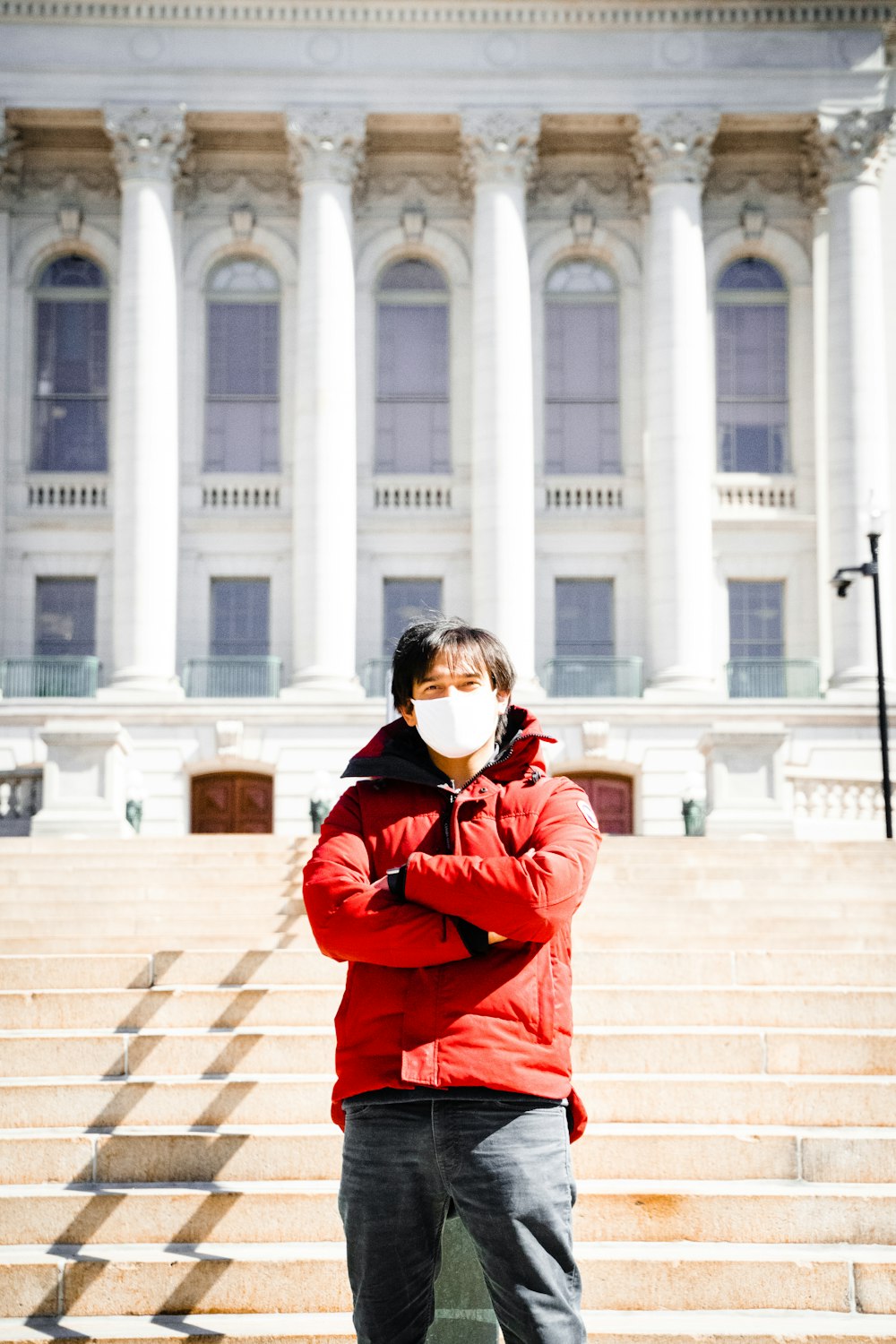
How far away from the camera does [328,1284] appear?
7.05m

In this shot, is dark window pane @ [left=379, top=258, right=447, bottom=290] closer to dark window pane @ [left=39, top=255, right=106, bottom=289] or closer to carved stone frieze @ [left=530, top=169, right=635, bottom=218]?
carved stone frieze @ [left=530, top=169, right=635, bottom=218]

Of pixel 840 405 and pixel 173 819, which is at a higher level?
pixel 840 405

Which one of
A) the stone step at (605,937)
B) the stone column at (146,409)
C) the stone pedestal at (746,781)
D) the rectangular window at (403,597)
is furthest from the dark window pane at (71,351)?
the stone step at (605,937)

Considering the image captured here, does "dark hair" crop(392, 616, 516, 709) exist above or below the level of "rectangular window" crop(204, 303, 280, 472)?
below

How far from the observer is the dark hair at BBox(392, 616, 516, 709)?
498 centimetres

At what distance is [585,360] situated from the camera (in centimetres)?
3647

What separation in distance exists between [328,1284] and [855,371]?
30.0 metres

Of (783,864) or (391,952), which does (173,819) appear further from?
(391,952)

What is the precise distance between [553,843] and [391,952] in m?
0.55

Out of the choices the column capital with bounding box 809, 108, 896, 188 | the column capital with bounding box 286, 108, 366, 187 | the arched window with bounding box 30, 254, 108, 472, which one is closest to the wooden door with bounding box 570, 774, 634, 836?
the arched window with bounding box 30, 254, 108, 472

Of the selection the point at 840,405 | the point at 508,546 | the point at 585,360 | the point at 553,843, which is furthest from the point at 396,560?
the point at 553,843

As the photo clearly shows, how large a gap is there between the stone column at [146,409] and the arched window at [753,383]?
1166cm

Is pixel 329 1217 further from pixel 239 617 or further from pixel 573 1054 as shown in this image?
pixel 239 617

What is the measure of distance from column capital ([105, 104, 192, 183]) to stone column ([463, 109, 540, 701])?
6073mm
